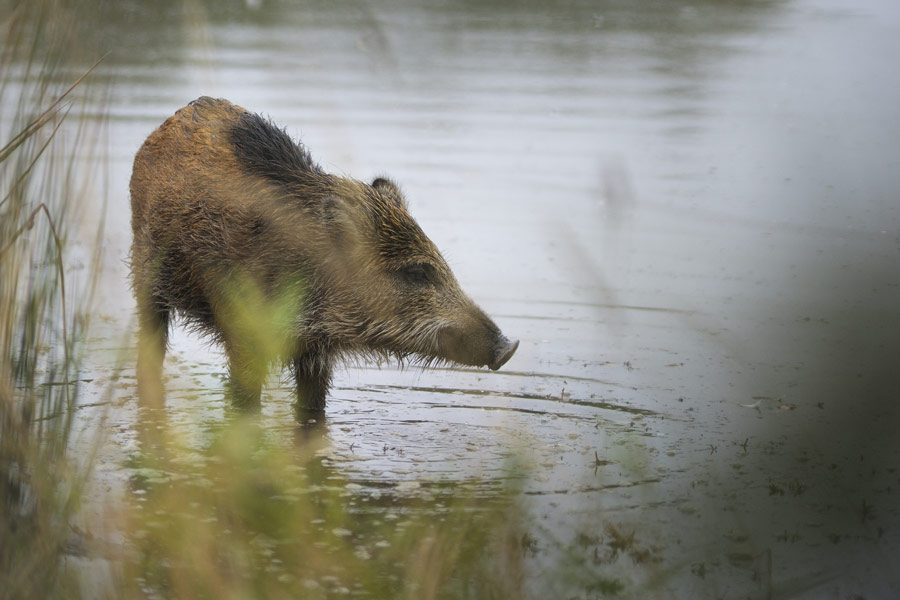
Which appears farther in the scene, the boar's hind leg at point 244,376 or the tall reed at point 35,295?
the boar's hind leg at point 244,376

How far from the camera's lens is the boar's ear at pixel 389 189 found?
5059 mm

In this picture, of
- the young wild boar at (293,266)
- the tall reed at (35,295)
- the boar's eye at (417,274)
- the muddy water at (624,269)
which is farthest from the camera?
the boar's eye at (417,274)

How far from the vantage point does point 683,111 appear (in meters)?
11.1

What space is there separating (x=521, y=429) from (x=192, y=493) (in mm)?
1572

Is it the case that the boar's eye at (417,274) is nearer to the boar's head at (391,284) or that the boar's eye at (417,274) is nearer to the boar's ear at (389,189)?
the boar's head at (391,284)

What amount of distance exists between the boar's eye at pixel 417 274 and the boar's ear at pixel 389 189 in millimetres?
390

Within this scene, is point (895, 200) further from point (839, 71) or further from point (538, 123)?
point (538, 123)

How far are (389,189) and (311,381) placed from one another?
97 cm

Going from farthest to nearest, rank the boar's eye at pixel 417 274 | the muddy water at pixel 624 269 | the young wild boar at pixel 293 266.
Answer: the boar's eye at pixel 417 274 → the young wild boar at pixel 293 266 → the muddy water at pixel 624 269

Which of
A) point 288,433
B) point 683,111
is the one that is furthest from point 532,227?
point 288,433

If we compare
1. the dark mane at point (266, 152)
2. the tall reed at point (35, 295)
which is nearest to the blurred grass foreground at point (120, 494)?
the tall reed at point (35, 295)

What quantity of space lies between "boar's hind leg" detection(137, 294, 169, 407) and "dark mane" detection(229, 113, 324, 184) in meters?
0.89

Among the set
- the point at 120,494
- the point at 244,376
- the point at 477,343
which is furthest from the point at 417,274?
the point at 120,494

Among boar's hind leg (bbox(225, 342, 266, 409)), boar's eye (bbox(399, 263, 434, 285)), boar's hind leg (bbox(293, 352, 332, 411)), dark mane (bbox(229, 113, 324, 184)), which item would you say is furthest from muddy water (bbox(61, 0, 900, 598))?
boar's eye (bbox(399, 263, 434, 285))
